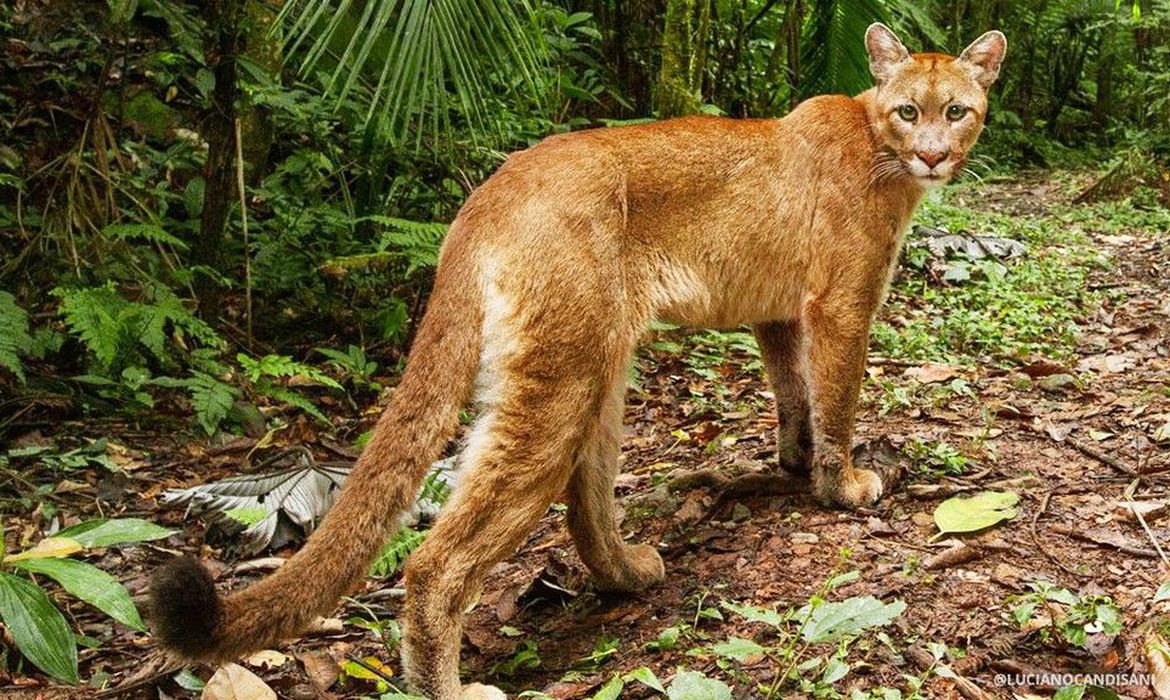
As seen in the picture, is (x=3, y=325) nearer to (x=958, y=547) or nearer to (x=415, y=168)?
(x=415, y=168)

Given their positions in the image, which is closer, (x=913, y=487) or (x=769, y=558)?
(x=769, y=558)

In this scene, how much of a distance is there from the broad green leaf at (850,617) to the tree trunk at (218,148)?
442cm

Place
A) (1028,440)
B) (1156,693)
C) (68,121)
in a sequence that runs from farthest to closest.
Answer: (68,121) < (1028,440) < (1156,693)

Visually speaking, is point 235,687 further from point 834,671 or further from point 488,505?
point 834,671

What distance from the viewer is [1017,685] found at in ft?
9.78

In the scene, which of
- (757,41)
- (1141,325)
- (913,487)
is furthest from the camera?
(757,41)

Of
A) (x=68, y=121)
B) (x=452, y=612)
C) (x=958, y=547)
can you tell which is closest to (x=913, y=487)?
(x=958, y=547)

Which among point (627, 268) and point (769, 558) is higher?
point (627, 268)

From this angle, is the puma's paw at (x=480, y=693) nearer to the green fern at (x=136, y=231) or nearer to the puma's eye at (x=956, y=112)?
the puma's eye at (x=956, y=112)

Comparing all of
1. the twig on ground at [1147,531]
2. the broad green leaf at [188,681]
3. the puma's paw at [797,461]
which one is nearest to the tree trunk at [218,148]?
the broad green leaf at [188,681]

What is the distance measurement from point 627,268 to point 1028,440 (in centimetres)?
228

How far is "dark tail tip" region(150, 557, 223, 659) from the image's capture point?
276 centimetres

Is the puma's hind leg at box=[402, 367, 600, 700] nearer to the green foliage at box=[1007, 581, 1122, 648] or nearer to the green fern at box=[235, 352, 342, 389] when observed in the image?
the green foliage at box=[1007, 581, 1122, 648]

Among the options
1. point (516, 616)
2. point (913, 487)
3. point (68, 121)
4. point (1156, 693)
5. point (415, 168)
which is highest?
point (68, 121)
